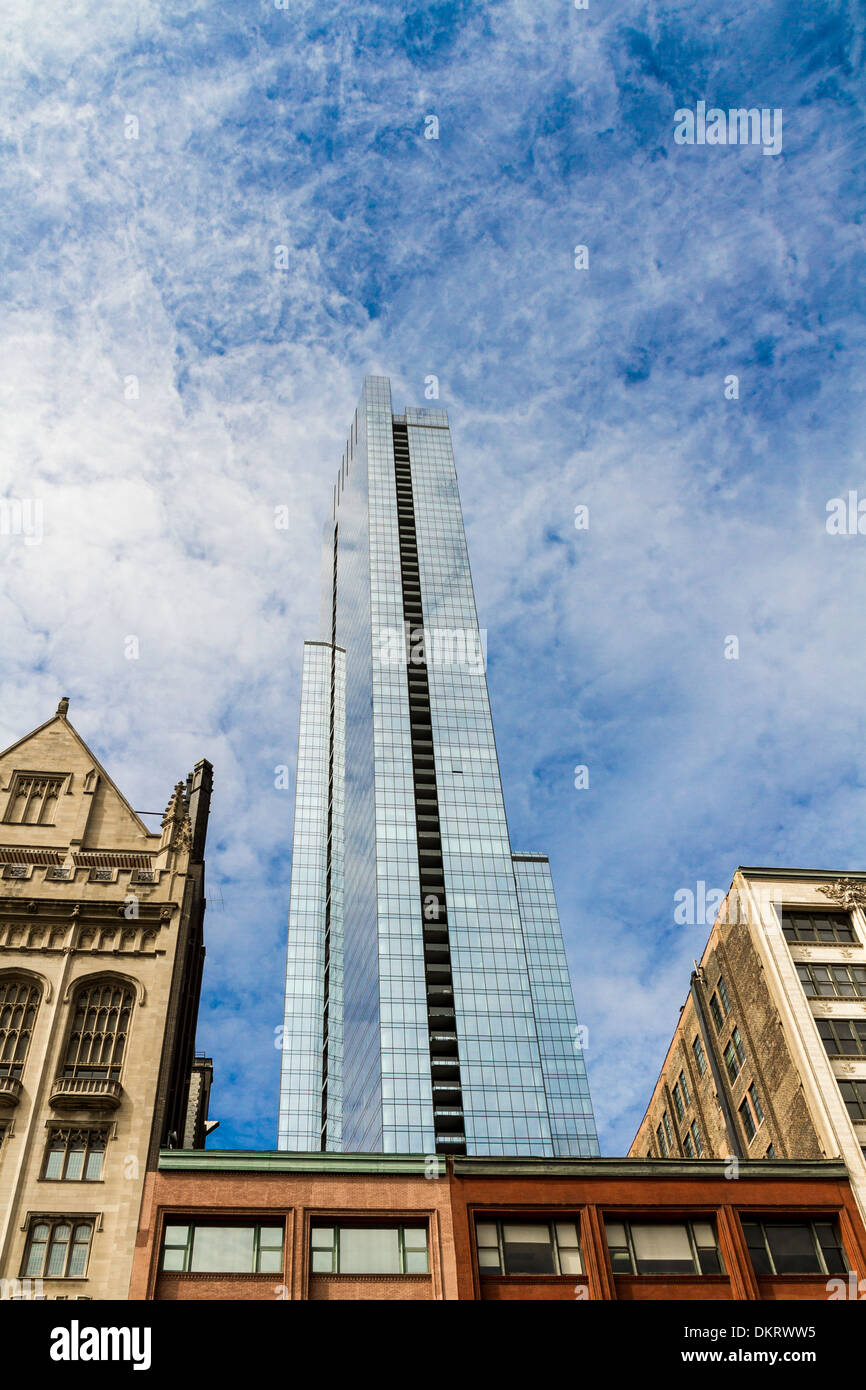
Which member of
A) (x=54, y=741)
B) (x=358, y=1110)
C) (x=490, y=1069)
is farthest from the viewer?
(x=358, y=1110)

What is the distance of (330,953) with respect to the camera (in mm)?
150250

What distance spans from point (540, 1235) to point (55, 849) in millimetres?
22356

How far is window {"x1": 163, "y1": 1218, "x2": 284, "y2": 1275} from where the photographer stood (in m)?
35.9

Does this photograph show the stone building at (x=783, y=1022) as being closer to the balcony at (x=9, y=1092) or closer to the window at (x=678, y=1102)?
the window at (x=678, y=1102)

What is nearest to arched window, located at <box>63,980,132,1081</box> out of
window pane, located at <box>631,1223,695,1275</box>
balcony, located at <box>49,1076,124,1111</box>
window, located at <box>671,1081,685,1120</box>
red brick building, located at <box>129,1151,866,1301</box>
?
balcony, located at <box>49,1076,124,1111</box>

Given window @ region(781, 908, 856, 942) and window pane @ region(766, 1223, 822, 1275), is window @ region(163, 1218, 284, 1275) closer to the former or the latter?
window pane @ region(766, 1223, 822, 1275)

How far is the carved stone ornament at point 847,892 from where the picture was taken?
49531 millimetres

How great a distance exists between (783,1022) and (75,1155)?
26.8 meters

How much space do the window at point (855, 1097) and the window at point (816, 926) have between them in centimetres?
642

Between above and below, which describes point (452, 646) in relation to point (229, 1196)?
above

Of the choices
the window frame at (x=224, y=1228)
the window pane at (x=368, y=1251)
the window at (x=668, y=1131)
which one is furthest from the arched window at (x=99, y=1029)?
the window at (x=668, y=1131)
